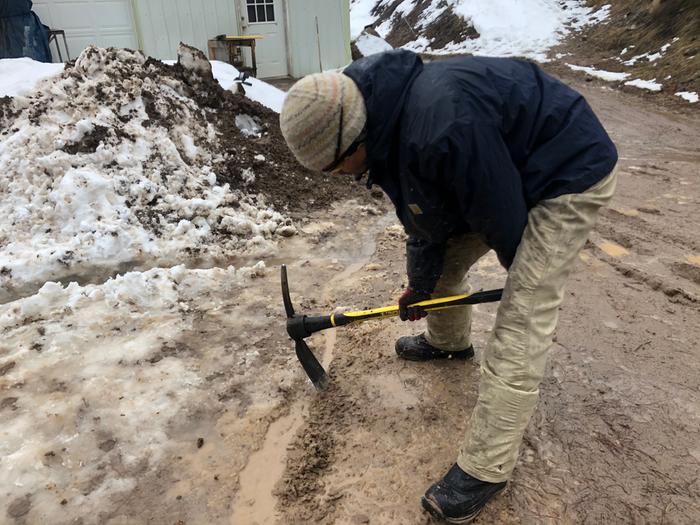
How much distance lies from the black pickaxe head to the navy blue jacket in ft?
3.22

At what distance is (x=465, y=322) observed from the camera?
108 inches

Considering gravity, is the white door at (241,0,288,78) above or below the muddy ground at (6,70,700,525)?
above

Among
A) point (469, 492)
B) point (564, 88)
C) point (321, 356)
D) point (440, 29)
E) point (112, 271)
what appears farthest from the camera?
point (440, 29)

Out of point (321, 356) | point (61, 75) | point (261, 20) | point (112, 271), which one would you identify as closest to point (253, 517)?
point (321, 356)

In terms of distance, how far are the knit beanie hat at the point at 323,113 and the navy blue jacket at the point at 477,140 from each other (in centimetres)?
5

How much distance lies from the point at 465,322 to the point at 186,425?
152 cm

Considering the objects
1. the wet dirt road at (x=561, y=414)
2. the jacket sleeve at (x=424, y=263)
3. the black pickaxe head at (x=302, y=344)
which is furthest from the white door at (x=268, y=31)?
the jacket sleeve at (x=424, y=263)

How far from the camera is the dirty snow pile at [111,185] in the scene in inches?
159

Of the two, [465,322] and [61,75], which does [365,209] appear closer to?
[465,322]

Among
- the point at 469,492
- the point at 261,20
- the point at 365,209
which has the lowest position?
the point at 365,209

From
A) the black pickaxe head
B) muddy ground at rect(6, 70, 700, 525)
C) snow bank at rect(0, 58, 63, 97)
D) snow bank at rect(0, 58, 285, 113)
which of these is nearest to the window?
snow bank at rect(0, 58, 285, 113)

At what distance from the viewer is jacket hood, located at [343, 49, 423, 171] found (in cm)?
165

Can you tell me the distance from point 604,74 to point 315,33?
6.02 m

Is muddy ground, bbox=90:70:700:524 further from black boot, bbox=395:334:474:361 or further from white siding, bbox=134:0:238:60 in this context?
white siding, bbox=134:0:238:60
